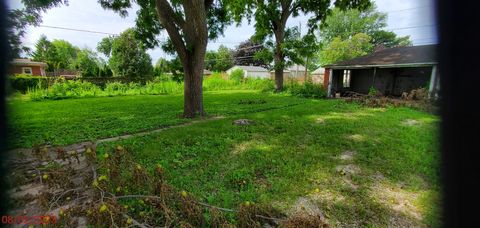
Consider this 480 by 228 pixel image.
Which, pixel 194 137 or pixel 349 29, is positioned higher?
pixel 349 29

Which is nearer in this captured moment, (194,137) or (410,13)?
(410,13)

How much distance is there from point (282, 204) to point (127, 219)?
1.39 m

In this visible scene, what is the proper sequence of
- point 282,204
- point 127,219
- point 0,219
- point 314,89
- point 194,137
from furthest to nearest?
point 314,89 < point 194,137 < point 282,204 < point 127,219 < point 0,219

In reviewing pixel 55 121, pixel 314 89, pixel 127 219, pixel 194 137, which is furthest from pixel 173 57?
pixel 314 89

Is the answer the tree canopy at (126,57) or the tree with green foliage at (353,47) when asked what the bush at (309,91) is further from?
the tree with green foliage at (353,47)

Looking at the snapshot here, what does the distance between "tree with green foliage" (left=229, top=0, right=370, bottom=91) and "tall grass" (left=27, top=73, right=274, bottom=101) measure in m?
3.07

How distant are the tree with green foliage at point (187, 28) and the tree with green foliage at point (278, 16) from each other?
606 centimetres

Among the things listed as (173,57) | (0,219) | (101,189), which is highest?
(173,57)

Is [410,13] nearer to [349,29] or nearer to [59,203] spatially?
[59,203]

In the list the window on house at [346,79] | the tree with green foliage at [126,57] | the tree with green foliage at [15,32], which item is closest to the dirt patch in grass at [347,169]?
the tree with green foliage at [15,32]

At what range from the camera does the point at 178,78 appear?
28.6 ft

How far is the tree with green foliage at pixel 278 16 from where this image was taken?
13.0 meters

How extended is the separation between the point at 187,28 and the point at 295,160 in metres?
4.62

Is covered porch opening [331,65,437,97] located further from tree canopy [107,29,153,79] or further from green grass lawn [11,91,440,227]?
tree canopy [107,29,153,79]
